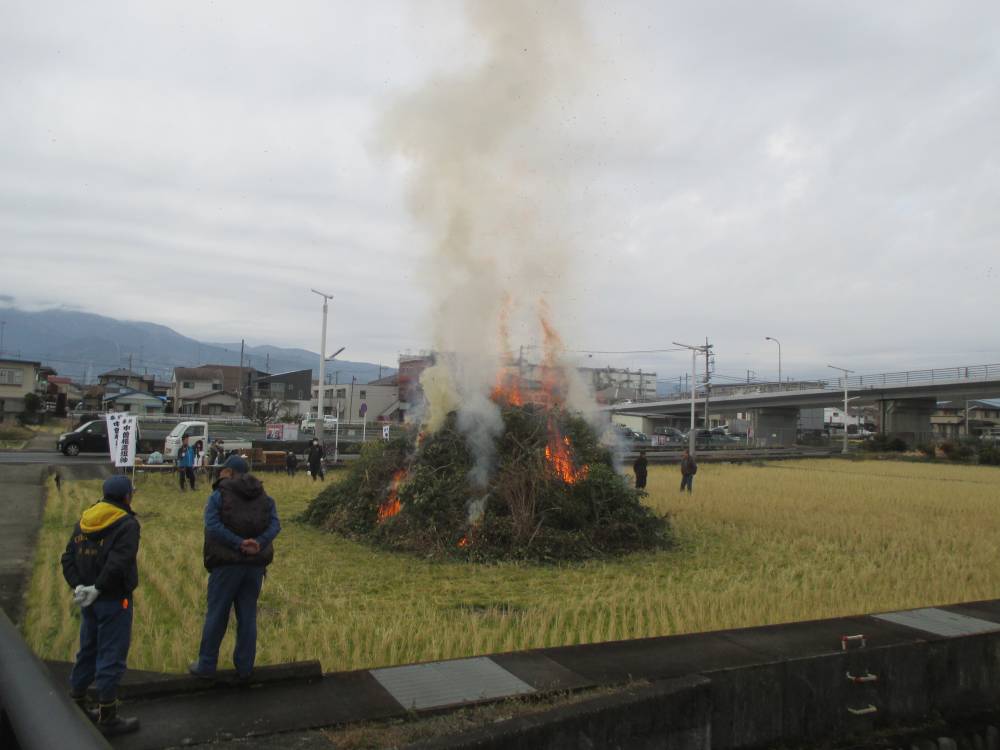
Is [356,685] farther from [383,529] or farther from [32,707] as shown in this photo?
[383,529]

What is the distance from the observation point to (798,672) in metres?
6.36

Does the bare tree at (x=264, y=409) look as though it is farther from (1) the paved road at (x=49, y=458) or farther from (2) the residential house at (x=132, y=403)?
(1) the paved road at (x=49, y=458)

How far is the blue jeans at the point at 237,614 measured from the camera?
5.65 metres

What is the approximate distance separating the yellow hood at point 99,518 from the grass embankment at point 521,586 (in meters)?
2.06

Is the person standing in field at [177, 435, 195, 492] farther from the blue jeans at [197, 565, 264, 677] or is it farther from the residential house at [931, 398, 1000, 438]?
the residential house at [931, 398, 1000, 438]

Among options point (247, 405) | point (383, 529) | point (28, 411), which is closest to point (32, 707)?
point (383, 529)

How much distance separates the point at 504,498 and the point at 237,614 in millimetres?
8366

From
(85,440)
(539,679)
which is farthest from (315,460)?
(539,679)

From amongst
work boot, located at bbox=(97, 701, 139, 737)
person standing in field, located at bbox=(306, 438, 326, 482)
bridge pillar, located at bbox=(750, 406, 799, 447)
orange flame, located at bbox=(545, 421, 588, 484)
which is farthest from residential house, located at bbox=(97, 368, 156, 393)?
work boot, located at bbox=(97, 701, 139, 737)

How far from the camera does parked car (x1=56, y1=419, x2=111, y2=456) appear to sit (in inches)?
1265

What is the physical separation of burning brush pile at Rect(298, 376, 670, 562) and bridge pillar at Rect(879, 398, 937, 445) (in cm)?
6722

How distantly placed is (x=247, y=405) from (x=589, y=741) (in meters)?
74.5

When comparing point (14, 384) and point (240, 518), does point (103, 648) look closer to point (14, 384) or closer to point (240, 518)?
point (240, 518)

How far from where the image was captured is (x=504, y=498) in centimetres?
1391
